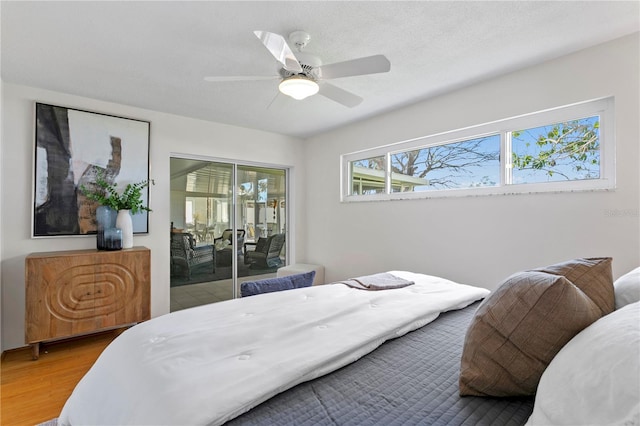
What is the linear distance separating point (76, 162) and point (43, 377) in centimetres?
193

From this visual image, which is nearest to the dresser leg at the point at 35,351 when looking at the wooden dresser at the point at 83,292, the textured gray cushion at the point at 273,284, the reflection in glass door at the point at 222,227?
the wooden dresser at the point at 83,292

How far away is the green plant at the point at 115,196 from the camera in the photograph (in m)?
3.15

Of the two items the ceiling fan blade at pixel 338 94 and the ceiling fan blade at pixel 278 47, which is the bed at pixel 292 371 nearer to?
the ceiling fan blade at pixel 278 47

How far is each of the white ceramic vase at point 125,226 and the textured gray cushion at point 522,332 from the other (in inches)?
129

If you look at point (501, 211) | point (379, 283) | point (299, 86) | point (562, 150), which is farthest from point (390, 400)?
point (562, 150)

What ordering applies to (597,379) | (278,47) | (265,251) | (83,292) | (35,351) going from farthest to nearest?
(265,251) → (83,292) → (35,351) → (278,47) → (597,379)

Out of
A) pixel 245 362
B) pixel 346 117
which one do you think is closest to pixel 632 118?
pixel 346 117

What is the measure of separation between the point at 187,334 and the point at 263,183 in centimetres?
352

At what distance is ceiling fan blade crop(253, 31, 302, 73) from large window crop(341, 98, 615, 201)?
197cm

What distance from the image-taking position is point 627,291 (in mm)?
974

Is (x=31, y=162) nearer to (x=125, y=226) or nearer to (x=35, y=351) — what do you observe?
(x=125, y=226)

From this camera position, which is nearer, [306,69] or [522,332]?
A: [522,332]

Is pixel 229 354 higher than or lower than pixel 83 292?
higher

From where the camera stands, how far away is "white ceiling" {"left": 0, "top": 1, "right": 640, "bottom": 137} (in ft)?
5.89
